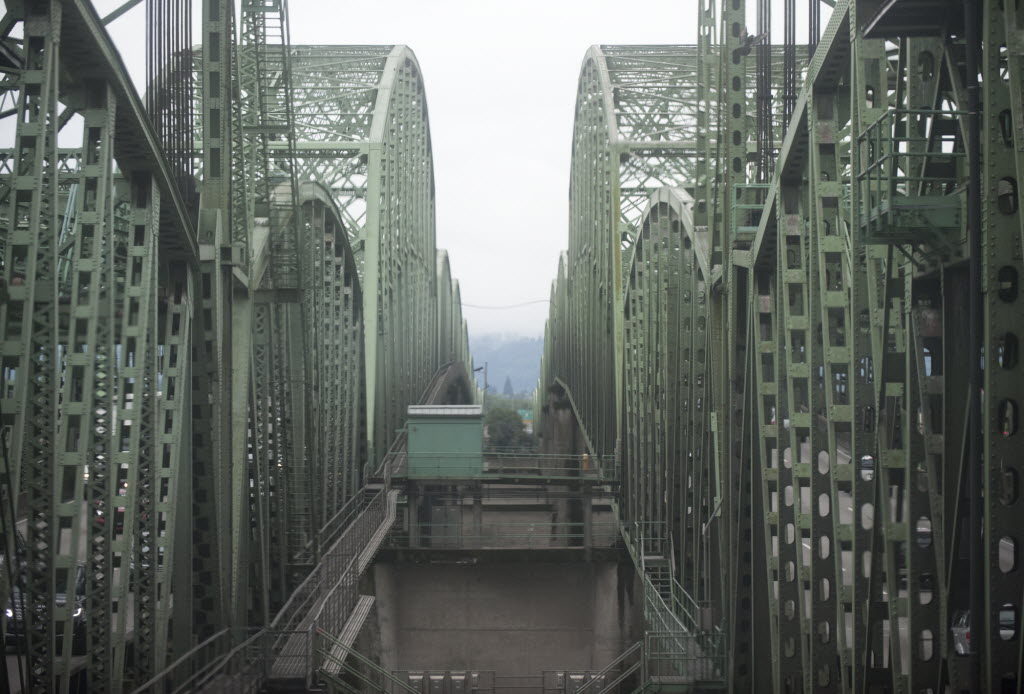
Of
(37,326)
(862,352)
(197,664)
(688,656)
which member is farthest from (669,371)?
(37,326)

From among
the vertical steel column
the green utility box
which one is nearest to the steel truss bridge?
the vertical steel column

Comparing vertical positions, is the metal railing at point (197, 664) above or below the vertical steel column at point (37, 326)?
below

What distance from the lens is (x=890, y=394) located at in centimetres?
1431

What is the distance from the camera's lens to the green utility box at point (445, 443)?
144ft

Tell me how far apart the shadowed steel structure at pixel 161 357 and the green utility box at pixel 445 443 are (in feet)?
10.5

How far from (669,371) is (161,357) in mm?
13314

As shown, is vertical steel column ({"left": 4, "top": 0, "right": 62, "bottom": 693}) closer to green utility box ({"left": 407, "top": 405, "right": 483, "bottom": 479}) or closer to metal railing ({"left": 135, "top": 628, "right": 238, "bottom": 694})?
metal railing ({"left": 135, "top": 628, "right": 238, "bottom": 694})

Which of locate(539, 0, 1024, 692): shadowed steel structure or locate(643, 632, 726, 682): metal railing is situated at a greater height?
locate(539, 0, 1024, 692): shadowed steel structure

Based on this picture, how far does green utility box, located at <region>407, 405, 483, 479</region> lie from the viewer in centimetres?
4381

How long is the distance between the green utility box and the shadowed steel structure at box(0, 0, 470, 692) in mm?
3194

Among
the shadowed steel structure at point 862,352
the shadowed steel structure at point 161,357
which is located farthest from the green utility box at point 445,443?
the shadowed steel structure at point 862,352

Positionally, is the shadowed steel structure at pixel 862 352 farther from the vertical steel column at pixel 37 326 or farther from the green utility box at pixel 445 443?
the green utility box at pixel 445 443

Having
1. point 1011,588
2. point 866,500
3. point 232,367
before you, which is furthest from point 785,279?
point 232,367

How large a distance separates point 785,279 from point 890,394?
3.96 metres
